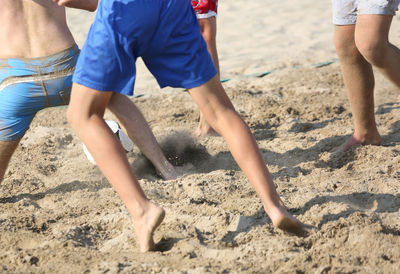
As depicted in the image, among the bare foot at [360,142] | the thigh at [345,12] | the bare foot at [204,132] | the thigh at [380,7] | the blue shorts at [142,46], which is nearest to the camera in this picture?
the blue shorts at [142,46]

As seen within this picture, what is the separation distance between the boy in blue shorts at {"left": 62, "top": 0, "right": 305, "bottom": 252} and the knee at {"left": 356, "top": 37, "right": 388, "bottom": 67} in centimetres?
122

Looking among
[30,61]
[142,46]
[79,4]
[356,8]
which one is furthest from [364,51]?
[30,61]

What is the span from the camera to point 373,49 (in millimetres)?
3604

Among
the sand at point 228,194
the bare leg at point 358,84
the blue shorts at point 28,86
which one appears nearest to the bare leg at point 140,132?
the sand at point 228,194

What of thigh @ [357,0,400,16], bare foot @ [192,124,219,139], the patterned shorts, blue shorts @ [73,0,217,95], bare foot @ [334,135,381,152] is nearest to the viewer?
blue shorts @ [73,0,217,95]

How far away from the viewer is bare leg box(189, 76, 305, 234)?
2.76 m

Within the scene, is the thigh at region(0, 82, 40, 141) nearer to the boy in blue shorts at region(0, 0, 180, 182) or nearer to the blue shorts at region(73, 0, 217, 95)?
the boy in blue shorts at region(0, 0, 180, 182)

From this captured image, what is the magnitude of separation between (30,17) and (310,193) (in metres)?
1.82

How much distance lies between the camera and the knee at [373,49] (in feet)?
11.8

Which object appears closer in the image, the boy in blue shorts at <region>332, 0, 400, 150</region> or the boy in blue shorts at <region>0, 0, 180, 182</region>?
the boy in blue shorts at <region>0, 0, 180, 182</region>

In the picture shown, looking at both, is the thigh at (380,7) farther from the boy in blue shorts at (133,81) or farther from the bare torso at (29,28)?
the bare torso at (29,28)

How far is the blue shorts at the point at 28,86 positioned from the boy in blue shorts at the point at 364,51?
1.67 m

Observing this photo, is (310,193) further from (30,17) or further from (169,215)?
(30,17)

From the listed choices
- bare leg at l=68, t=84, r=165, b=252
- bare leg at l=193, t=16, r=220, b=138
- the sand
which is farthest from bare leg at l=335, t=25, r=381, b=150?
bare leg at l=68, t=84, r=165, b=252
